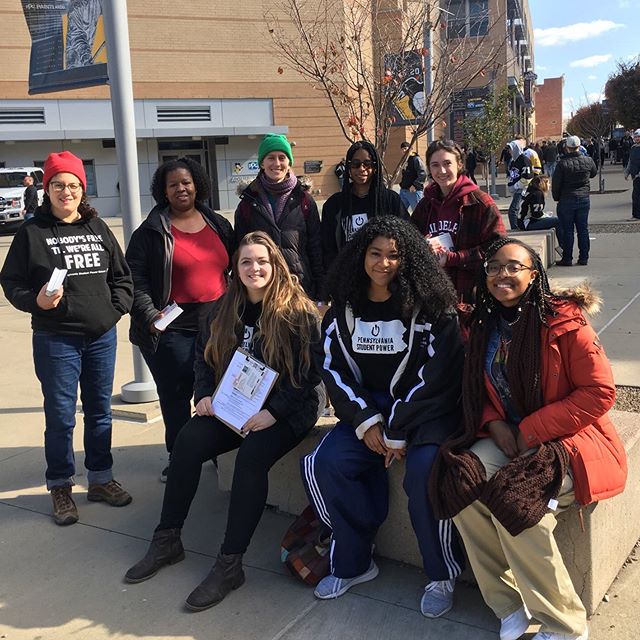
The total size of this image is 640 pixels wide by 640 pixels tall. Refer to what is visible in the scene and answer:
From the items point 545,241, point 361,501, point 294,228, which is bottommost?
point 361,501

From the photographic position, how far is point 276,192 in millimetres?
4352

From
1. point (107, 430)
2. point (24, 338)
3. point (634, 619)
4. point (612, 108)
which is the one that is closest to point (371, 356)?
point (634, 619)

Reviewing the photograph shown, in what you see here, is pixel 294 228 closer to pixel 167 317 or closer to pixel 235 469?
pixel 167 317

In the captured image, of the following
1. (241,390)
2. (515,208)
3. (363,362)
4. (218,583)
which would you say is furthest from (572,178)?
(218,583)

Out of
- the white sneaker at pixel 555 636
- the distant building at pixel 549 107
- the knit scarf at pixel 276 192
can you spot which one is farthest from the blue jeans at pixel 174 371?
the distant building at pixel 549 107

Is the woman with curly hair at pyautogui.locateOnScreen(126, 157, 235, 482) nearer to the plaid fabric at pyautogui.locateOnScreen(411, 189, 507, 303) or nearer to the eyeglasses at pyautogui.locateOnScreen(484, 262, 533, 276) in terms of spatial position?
the plaid fabric at pyautogui.locateOnScreen(411, 189, 507, 303)

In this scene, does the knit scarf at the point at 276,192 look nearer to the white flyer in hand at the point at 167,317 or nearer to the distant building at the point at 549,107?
the white flyer in hand at the point at 167,317

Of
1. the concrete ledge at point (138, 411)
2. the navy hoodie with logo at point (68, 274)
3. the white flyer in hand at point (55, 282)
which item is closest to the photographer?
the white flyer in hand at point (55, 282)

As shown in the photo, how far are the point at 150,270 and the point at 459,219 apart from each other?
5.93 ft

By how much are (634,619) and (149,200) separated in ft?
95.2

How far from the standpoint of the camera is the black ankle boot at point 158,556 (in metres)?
3.33

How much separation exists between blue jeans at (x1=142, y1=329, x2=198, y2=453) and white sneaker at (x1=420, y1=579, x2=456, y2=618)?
5.97ft

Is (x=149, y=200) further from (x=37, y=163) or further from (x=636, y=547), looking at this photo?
(x=636, y=547)

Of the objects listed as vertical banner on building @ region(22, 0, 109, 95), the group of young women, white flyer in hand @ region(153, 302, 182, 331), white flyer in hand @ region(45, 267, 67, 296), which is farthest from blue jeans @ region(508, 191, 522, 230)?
white flyer in hand @ region(45, 267, 67, 296)
